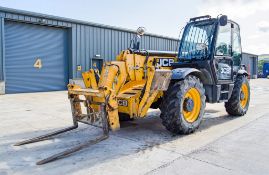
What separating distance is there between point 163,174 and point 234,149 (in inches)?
65.0

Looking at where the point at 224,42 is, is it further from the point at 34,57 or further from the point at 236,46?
the point at 34,57

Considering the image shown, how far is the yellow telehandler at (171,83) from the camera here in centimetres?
494

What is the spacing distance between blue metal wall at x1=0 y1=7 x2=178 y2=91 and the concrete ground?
896 centimetres

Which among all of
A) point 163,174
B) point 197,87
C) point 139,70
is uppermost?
point 139,70

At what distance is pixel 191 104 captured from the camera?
551cm

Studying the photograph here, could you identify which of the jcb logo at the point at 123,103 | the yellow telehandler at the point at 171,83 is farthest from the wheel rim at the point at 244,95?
the jcb logo at the point at 123,103

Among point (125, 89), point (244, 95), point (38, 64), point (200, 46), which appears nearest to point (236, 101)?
point (244, 95)

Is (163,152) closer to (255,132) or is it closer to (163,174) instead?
(163,174)

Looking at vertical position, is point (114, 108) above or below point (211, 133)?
above

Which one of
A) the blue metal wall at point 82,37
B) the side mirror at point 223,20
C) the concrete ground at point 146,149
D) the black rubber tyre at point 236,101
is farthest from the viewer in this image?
the blue metal wall at point 82,37

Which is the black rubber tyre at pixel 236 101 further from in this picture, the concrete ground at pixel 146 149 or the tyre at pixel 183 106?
the tyre at pixel 183 106

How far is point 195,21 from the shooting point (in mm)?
7176

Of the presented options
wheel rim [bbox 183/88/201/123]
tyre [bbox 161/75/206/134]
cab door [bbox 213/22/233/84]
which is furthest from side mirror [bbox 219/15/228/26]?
wheel rim [bbox 183/88/201/123]

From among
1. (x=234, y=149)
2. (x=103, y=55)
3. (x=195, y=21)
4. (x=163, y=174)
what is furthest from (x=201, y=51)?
(x=103, y=55)
